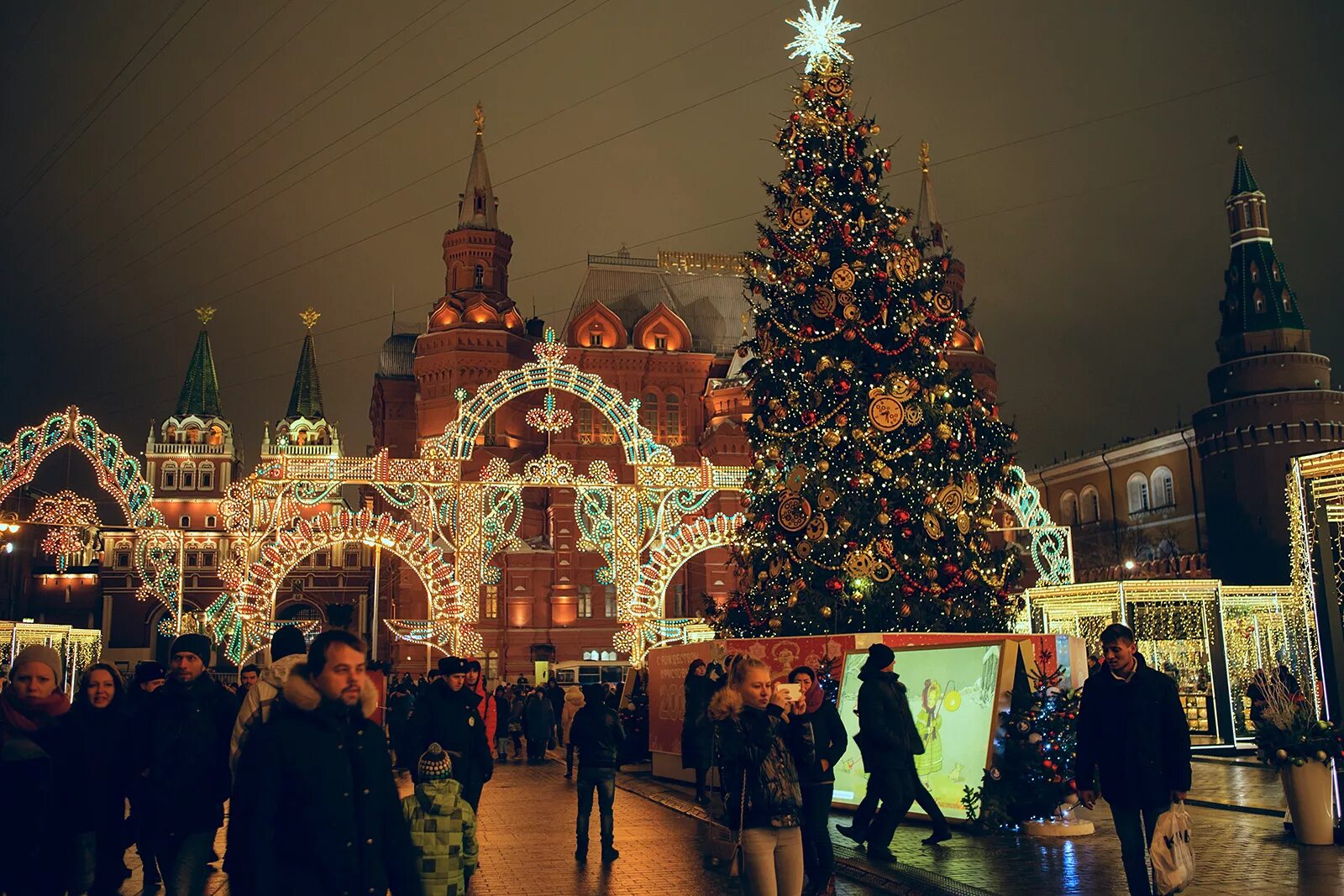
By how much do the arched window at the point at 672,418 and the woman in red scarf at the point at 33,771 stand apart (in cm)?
5375

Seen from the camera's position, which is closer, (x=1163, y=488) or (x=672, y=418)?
(x=672, y=418)

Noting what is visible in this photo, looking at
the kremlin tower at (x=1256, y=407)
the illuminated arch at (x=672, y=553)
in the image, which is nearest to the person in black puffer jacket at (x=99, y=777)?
the illuminated arch at (x=672, y=553)

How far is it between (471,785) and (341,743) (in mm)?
5424

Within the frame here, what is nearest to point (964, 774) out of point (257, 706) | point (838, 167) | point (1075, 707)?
point (1075, 707)

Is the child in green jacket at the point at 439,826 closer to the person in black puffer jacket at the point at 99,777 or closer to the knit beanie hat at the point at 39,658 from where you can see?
the person in black puffer jacket at the point at 99,777

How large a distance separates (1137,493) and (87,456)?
190 feet

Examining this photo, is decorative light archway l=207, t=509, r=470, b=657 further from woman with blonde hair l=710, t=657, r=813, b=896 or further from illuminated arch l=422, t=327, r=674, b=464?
woman with blonde hair l=710, t=657, r=813, b=896

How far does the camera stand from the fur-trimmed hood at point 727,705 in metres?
6.31

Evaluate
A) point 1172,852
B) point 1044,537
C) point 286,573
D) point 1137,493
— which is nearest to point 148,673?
point 1172,852

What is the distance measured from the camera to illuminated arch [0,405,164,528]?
2581cm

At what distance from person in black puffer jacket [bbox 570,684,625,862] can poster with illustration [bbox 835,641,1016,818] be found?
86.6 inches

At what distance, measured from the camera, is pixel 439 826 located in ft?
18.4

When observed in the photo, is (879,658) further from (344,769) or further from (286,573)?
(286,573)

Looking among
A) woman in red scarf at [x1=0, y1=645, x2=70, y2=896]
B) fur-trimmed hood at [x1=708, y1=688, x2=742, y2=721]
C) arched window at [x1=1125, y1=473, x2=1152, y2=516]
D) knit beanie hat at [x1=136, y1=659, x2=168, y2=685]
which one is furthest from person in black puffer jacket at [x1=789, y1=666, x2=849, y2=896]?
arched window at [x1=1125, y1=473, x2=1152, y2=516]
